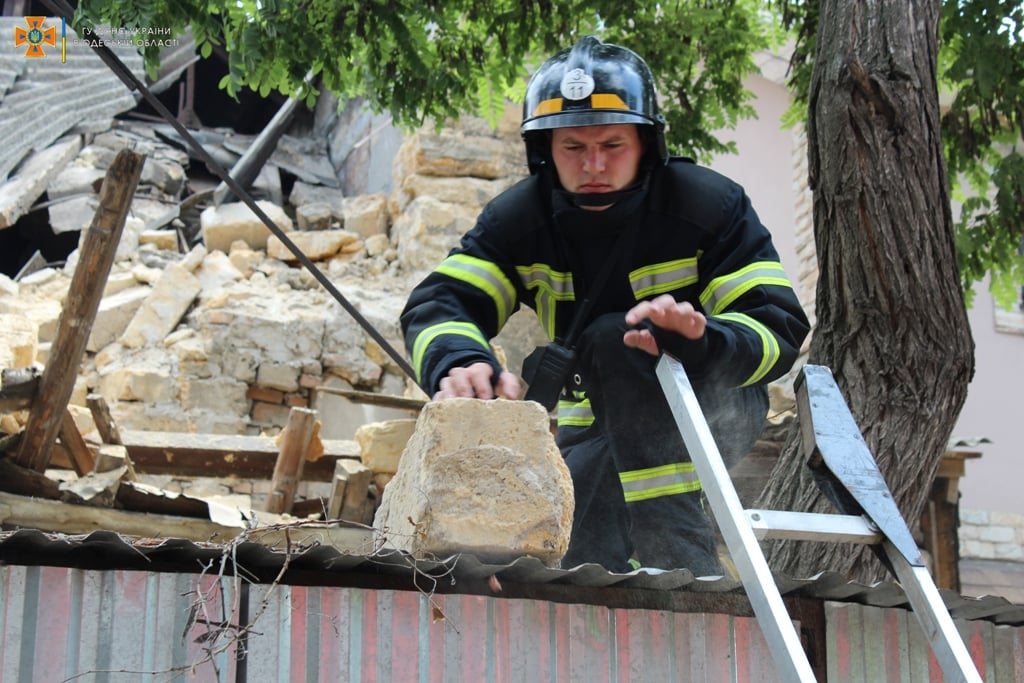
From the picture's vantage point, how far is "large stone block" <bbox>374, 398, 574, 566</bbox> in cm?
292

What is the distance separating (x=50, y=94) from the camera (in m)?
16.1

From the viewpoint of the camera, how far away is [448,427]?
3029 millimetres

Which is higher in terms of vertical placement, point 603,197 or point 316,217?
point 316,217

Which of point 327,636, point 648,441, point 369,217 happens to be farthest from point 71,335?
point 369,217

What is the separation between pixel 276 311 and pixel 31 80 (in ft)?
23.8

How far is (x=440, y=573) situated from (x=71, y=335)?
3.37 metres

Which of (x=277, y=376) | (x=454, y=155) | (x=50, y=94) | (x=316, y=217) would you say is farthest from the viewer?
(x=50, y=94)

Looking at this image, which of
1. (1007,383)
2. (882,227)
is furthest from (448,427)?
(1007,383)

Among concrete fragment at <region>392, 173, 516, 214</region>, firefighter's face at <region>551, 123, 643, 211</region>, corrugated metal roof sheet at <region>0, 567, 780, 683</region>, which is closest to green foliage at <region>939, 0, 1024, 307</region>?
firefighter's face at <region>551, 123, 643, 211</region>

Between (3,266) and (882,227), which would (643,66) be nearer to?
(882,227)

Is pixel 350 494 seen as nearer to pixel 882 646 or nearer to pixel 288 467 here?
pixel 288 467

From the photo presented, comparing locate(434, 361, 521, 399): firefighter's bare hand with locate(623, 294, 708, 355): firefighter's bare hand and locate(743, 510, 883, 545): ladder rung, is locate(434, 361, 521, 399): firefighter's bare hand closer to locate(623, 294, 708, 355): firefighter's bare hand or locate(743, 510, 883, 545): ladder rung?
locate(623, 294, 708, 355): firefighter's bare hand

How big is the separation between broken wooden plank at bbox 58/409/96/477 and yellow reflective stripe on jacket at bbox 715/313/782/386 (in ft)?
12.7

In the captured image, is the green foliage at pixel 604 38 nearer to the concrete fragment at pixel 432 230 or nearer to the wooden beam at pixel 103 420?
the wooden beam at pixel 103 420
